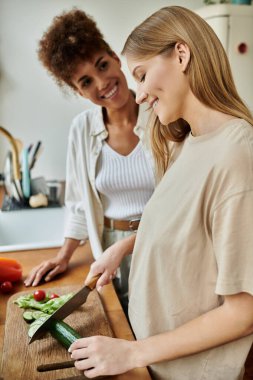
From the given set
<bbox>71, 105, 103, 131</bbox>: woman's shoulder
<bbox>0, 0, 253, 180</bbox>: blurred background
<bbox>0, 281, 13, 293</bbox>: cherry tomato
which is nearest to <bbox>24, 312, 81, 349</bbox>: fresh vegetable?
<bbox>0, 281, 13, 293</bbox>: cherry tomato

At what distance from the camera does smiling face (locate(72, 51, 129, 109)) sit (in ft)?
3.55

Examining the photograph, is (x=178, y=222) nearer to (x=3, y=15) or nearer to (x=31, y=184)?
(x=31, y=184)

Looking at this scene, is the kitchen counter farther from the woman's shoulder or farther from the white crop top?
the woman's shoulder

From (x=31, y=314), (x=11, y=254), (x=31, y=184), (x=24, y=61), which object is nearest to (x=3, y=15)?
(x=24, y=61)

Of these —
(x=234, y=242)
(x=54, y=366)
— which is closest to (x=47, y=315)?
(x=54, y=366)

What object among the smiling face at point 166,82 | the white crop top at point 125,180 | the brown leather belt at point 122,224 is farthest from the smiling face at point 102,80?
the smiling face at point 166,82

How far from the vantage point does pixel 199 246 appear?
602mm

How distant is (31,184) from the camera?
1.92 meters

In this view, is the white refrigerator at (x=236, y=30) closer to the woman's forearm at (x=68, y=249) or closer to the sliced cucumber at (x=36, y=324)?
the woman's forearm at (x=68, y=249)

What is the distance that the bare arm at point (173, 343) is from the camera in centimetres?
57

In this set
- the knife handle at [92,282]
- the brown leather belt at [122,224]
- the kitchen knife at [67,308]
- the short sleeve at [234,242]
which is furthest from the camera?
the brown leather belt at [122,224]

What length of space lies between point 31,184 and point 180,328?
144 centimetres

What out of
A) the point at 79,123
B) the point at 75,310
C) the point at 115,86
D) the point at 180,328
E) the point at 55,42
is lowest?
the point at 75,310

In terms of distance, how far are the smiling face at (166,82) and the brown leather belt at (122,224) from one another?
1.72 feet
